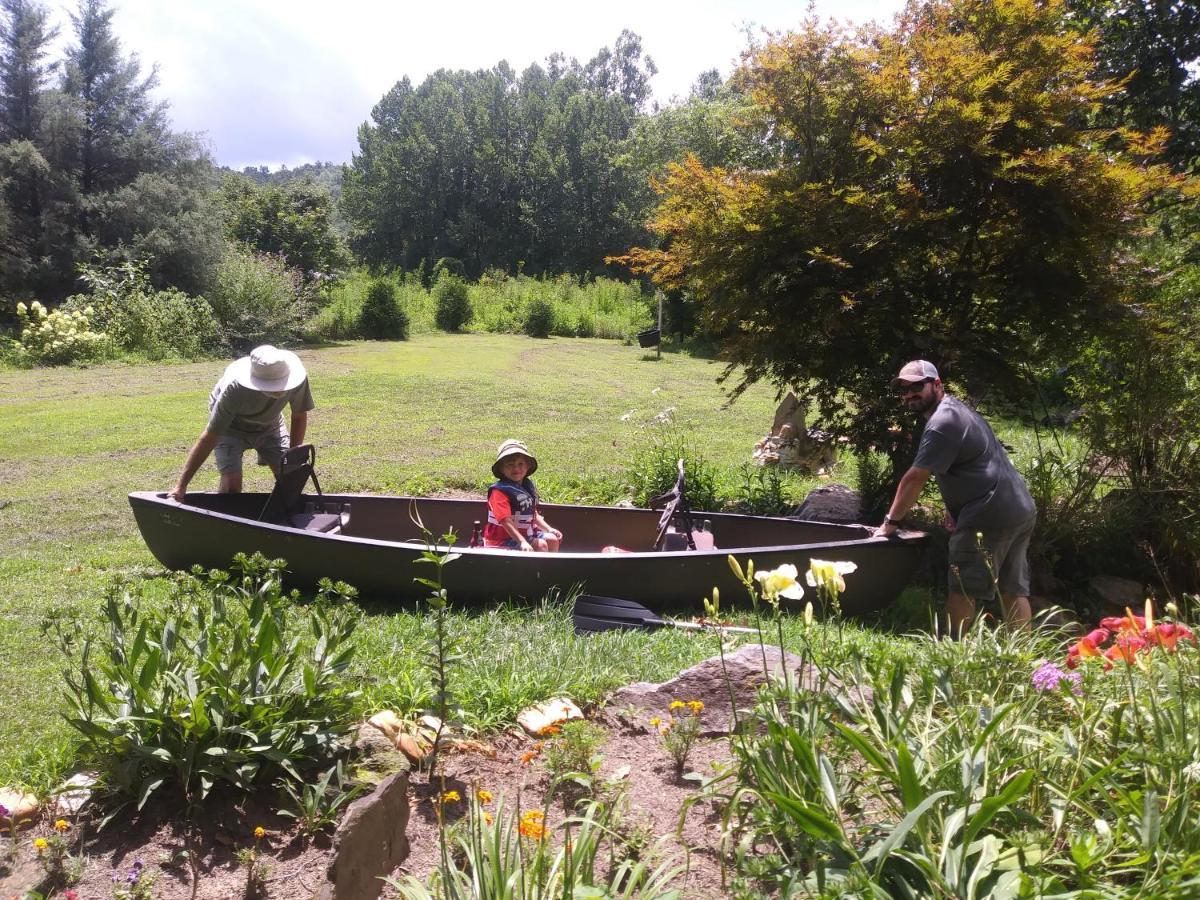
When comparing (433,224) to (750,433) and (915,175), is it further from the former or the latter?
(915,175)

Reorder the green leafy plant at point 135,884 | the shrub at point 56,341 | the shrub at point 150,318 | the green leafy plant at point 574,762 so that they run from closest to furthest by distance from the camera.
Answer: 1. the green leafy plant at point 135,884
2. the green leafy plant at point 574,762
3. the shrub at point 56,341
4. the shrub at point 150,318

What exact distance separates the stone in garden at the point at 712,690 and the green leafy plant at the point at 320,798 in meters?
1.14

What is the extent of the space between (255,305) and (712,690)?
20196 millimetres

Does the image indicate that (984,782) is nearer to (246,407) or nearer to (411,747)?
(411,747)

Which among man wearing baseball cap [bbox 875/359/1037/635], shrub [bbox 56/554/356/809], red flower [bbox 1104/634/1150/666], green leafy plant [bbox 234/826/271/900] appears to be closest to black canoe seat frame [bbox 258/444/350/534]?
shrub [bbox 56/554/356/809]

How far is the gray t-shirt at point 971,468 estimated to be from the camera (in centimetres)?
473

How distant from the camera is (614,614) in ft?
16.0

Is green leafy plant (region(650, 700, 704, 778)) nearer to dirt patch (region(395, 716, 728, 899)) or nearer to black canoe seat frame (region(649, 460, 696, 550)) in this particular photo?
dirt patch (region(395, 716, 728, 899))

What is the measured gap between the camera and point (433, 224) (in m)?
52.8

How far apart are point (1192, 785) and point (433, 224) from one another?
5417 cm

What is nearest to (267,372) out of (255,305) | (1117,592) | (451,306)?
(1117,592)

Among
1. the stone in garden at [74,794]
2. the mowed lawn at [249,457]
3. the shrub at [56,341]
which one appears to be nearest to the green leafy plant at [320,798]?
the stone in garden at [74,794]

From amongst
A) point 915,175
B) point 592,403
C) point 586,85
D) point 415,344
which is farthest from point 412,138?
point 915,175

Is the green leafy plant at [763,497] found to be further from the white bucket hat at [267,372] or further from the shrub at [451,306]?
the shrub at [451,306]
